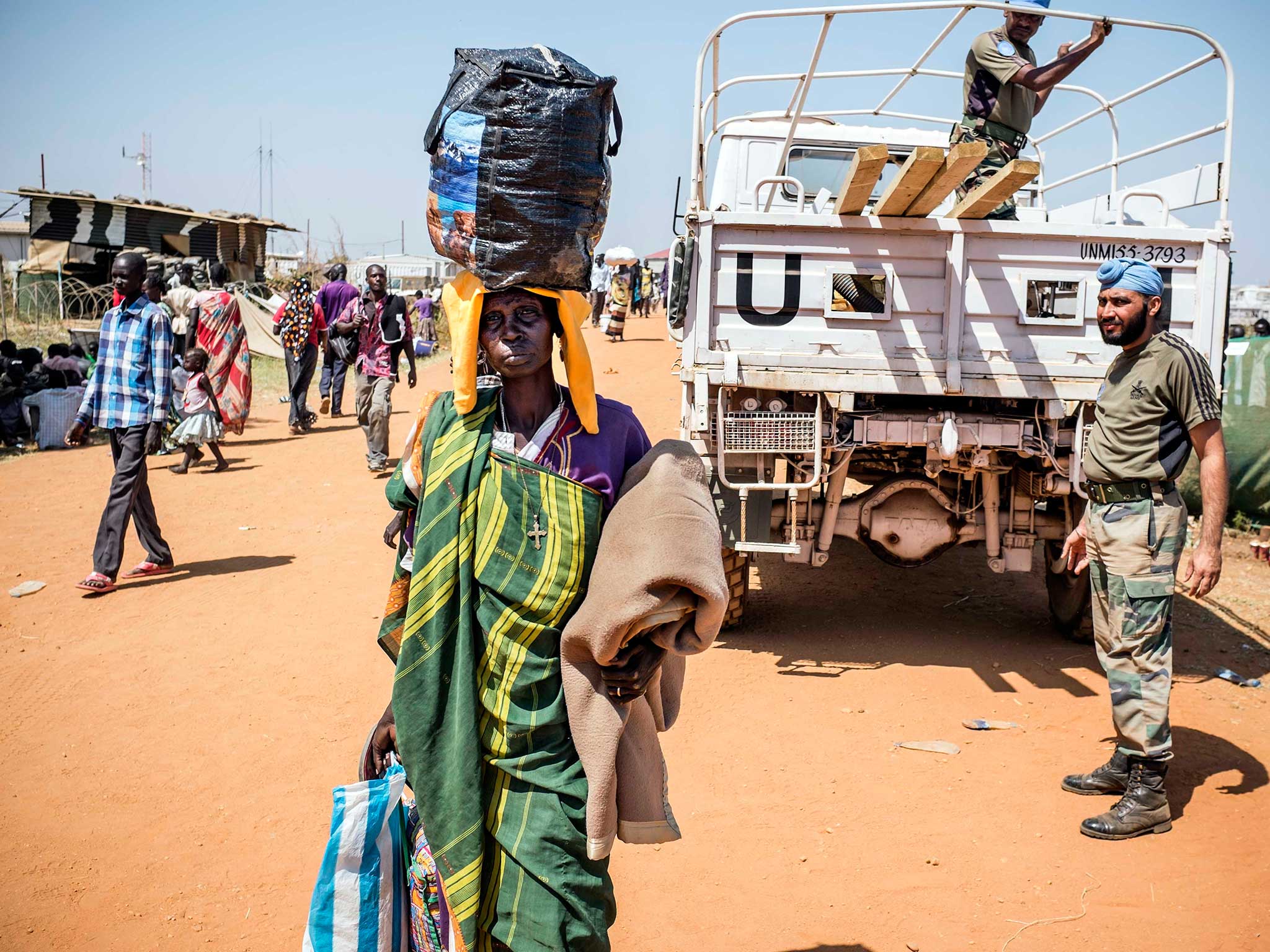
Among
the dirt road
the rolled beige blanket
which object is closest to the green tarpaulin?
the dirt road

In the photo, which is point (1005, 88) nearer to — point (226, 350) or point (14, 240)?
point (226, 350)

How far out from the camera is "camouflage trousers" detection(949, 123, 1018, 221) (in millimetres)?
5898

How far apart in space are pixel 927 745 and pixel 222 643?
424 cm

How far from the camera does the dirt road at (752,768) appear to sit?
144 inches

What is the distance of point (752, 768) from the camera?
4820mm

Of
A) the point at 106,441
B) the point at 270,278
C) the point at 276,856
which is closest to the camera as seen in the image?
the point at 276,856

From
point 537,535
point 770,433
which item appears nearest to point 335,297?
point 770,433

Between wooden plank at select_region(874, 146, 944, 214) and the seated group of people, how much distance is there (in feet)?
35.6

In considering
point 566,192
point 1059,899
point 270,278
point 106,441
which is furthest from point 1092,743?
point 270,278

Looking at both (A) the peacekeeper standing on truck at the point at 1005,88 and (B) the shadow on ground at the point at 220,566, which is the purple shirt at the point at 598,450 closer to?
(A) the peacekeeper standing on truck at the point at 1005,88

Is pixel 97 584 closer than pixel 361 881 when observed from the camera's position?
No

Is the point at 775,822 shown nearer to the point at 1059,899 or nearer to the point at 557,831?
the point at 1059,899

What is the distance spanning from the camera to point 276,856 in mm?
3996

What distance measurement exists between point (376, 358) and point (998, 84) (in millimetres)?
6977
